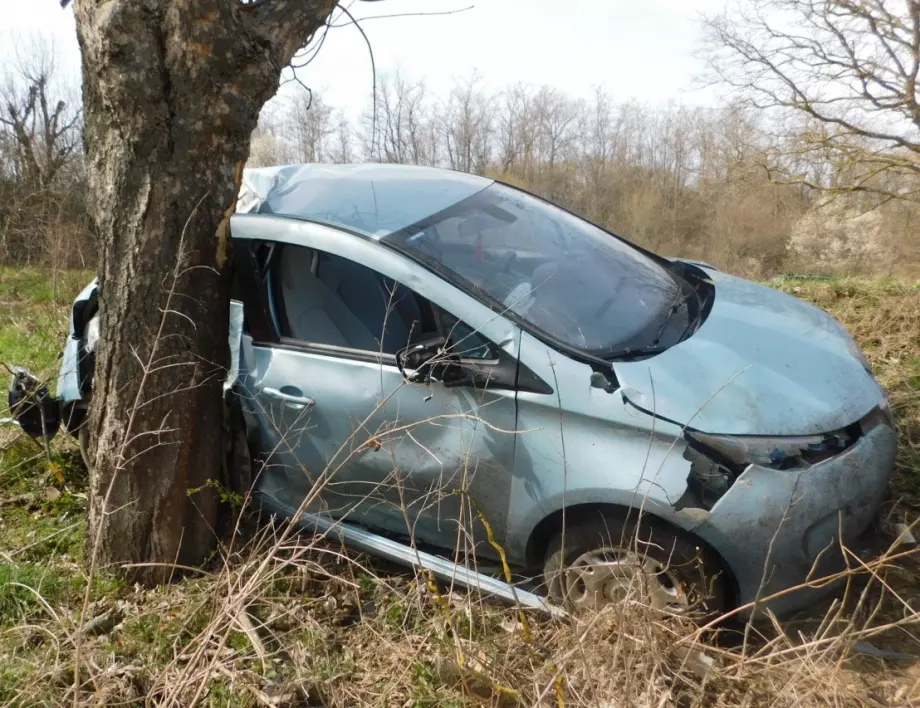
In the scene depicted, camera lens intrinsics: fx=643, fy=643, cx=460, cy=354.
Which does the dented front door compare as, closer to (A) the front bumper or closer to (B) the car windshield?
(B) the car windshield

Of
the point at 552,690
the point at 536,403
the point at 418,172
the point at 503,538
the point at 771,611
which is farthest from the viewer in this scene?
the point at 418,172

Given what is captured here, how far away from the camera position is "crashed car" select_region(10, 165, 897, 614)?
2174 millimetres

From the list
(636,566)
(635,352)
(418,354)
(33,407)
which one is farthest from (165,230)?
(636,566)

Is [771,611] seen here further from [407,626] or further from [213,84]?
[213,84]

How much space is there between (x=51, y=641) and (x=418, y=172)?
2758 millimetres

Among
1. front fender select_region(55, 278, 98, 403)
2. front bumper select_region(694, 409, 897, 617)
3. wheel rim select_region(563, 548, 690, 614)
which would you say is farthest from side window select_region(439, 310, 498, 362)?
front fender select_region(55, 278, 98, 403)

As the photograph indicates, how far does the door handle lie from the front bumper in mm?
1587

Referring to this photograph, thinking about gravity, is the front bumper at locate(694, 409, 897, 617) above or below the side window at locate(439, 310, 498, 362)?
below

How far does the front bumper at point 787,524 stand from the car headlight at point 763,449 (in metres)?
0.03

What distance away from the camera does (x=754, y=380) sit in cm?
234

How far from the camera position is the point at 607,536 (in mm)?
2283

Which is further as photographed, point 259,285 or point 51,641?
point 259,285

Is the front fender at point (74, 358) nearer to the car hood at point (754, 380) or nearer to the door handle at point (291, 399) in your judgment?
the door handle at point (291, 399)

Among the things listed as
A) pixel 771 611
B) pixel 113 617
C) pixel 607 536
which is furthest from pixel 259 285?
pixel 771 611
